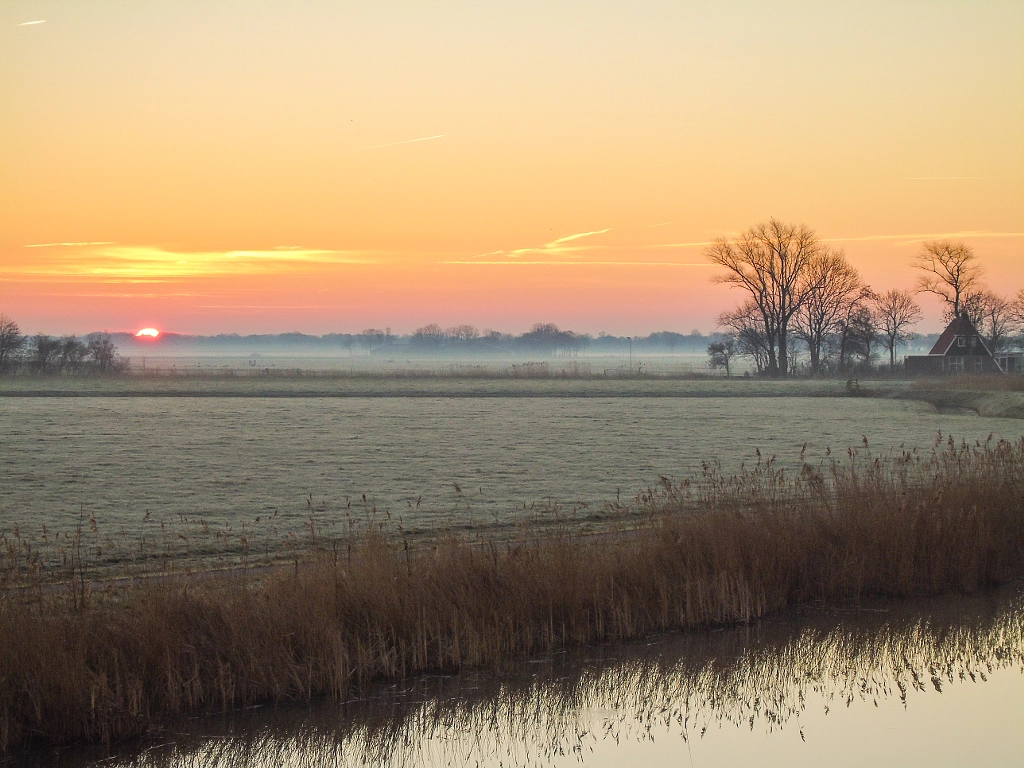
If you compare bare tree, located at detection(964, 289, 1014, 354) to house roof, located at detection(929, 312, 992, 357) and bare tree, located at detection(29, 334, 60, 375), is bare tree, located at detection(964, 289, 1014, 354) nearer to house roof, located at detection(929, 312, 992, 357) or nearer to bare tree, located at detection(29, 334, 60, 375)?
house roof, located at detection(929, 312, 992, 357)

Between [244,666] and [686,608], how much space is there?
6.40 meters

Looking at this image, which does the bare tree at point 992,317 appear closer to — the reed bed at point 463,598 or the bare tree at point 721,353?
the bare tree at point 721,353

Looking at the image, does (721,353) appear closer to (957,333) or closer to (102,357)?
(957,333)

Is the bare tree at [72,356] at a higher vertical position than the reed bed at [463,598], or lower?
higher

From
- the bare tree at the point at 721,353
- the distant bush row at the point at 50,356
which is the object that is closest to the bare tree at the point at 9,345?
the distant bush row at the point at 50,356

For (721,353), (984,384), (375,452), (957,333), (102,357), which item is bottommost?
(375,452)

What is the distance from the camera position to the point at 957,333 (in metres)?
104

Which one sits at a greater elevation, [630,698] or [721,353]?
[721,353]

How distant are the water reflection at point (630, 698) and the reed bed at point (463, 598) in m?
0.40

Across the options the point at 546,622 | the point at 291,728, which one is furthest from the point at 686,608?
the point at 291,728

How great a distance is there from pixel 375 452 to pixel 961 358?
282 ft

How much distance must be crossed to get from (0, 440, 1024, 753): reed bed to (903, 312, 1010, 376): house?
92584 millimetres

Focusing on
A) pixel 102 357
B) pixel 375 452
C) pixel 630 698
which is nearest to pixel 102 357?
pixel 102 357

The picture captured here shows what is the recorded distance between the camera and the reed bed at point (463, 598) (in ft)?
33.2
